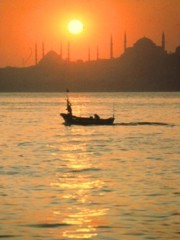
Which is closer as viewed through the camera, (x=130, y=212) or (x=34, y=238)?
(x=34, y=238)

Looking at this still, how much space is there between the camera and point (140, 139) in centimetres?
7356

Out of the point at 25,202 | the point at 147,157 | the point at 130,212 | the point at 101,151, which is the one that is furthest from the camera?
the point at 101,151

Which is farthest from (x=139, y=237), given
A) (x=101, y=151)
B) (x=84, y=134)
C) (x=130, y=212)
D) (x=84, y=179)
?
(x=84, y=134)

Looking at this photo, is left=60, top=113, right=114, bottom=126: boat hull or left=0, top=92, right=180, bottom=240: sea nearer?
left=0, top=92, right=180, bottom=240: sea

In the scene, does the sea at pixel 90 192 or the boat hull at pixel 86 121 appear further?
the boat hull at pixel 86 121

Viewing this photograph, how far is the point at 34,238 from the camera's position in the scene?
77.8ft

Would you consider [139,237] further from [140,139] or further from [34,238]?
[140,139]

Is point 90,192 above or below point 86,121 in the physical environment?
above

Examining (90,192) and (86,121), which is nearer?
(90,192)

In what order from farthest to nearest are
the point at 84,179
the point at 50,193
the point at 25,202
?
the point at 84,179, the point at 50,193, the point at 25,202

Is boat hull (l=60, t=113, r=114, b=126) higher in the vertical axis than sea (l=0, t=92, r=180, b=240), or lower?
lower

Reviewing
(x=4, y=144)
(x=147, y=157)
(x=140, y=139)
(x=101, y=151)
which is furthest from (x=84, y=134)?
(x=147, y=157)

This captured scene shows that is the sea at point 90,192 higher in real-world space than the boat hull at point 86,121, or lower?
higher

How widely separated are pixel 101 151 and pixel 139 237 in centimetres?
3612
